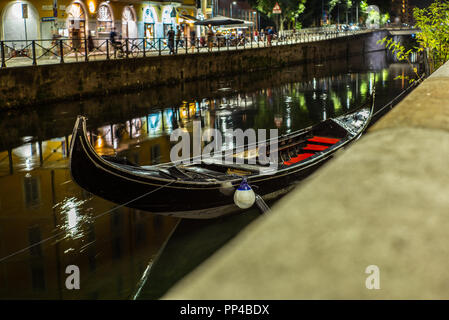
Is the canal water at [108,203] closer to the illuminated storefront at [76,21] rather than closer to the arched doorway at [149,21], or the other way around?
the illuminated storefront at [76,21]

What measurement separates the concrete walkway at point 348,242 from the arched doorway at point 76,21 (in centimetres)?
2641

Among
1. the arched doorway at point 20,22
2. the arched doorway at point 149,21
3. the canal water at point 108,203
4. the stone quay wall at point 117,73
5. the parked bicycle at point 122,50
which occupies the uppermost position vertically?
the arched doorway at point 149,21

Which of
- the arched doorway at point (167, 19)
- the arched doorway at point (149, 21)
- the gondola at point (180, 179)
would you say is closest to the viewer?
the gondola at point (180, 179)

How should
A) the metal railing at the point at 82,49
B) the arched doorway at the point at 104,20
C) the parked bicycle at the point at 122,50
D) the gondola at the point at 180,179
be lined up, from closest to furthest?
the gondola at the point at 180,179 → the metal railing at the point at 82,49 → the parked bicycle at the point at 122,50 → the arched doorway at the point at 104,20

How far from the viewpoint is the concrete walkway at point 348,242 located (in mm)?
867

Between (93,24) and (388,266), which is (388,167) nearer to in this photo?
(388,266)

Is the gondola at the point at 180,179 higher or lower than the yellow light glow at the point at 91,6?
lower

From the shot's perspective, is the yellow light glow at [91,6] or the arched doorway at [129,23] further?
the arched doorway at [129,23]

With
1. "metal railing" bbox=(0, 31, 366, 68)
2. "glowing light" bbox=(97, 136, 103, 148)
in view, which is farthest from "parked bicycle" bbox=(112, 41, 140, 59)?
"glowing light" bbox=(97, 136, 103, 148)

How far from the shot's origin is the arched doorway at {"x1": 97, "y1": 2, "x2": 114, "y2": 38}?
28.7 metres

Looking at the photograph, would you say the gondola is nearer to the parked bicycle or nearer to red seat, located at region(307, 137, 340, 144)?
red seat, located at region(307, 137, 340, 144)

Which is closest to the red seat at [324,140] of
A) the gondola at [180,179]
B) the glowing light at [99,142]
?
the gondola at [180,179]

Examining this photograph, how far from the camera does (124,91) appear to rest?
23.5 metres
